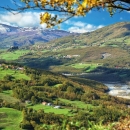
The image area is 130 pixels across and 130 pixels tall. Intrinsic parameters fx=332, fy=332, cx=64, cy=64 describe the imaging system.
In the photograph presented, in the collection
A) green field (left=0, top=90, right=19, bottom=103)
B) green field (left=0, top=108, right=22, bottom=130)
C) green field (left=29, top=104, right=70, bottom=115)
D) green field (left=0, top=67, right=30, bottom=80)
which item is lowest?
green field (left=29, top=104, right=70, bottom=115)

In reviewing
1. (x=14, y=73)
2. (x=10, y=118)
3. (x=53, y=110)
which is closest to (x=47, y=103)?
(x=53, y=110)

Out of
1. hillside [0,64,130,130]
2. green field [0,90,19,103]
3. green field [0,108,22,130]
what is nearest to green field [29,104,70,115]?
hillside [0,64,130,130]

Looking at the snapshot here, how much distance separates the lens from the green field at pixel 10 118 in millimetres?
76619

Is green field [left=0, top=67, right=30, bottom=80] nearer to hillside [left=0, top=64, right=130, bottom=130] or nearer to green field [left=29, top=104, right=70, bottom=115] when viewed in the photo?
hillside [left=0, top=64, right=130, bottom=130]

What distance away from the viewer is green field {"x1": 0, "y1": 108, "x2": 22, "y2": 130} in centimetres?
7662

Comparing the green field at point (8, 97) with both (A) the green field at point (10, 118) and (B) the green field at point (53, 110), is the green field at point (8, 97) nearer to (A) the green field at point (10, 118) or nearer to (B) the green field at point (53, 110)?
(B) the green field at point (53, 110)

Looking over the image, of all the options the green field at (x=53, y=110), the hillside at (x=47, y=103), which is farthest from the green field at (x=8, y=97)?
the green field at (x=53, y=110)

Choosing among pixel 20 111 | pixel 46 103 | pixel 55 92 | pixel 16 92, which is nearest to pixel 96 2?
pixel 20 111

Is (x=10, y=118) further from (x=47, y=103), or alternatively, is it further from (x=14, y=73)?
(x=14, y=73)

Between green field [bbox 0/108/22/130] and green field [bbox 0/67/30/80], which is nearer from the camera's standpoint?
green field [bbox 0/108/22/130]

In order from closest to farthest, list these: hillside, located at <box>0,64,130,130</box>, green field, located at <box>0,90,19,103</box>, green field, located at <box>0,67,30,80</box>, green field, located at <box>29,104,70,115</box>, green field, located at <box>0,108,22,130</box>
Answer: green field, located at <box>0,108,22,130</box> < hillside, located at <box>0,64,130,130</box> < green field, located at <box>29,104,70,115</box> < green field, located at <box>0,90,19,103</box> < green field, located at <box>0,67,30,80</box>

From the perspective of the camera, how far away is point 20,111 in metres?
96.1

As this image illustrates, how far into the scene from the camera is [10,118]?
8488 cm

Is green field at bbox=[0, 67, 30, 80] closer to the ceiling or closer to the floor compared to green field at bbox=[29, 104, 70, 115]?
closer to the ceiling
